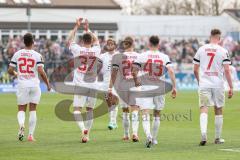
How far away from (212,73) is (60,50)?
3160 centimetres

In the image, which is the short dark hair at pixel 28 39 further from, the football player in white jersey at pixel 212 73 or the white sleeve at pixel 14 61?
the football player in white jersey at pixel 212 73

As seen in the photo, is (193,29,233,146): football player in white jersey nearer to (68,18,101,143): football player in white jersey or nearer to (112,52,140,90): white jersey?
(112,52,140,90): white jersey

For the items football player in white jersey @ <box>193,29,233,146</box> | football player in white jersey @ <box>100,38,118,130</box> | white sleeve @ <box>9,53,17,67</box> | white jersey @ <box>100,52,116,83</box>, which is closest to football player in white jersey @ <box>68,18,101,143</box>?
white sleeve @ <box>9,53,17,67</box>

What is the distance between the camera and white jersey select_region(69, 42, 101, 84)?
59.2ft

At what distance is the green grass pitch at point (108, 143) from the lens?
592 inches

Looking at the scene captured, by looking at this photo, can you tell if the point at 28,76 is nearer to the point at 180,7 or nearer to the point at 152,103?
the point at 152,103

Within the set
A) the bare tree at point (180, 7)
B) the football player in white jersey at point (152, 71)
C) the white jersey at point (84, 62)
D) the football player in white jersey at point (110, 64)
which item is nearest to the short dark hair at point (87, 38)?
the white jersey at point (84, 62)

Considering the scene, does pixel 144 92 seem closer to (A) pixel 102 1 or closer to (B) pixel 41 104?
(B) pixel 41 104

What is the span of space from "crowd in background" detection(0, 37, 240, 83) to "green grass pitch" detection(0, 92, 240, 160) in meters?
18.2

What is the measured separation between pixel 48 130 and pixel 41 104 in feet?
37.8

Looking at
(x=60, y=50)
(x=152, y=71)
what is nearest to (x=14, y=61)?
(x=152, y=71)

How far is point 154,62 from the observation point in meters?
16.7

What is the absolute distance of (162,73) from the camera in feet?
55.4

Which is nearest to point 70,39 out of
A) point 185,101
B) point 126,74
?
point 126,74
